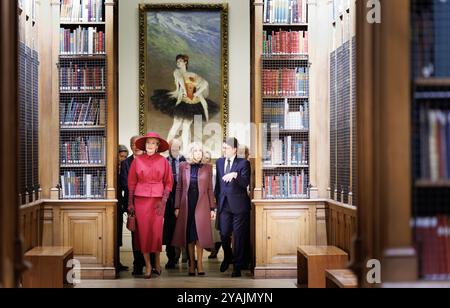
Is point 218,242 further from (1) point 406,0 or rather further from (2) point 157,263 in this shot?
(1) point 406,0

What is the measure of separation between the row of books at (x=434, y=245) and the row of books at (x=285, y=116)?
15.8 ft

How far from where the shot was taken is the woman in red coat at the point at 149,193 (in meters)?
9.09

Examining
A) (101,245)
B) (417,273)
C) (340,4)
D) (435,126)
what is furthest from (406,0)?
(101,245)

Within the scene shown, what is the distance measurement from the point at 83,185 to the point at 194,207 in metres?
1.28

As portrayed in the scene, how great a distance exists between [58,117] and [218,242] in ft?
10.2

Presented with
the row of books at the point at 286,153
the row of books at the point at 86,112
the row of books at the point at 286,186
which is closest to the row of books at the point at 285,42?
the row of books at the point at 286,153

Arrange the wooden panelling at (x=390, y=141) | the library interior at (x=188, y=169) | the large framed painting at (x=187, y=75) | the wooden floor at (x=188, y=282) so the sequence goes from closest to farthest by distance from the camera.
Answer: the wooden panelling at (x=390, y=141)
the library interior at (x=188, y=169)
the wooden floor at (x=188, y=282)
the large framed painting at (x=187, y=75)

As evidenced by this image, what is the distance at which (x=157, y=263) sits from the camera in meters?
9.40

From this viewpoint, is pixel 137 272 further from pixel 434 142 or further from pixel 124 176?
pixel 434 142

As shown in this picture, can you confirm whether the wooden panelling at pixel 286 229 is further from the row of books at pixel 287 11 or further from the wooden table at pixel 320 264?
the row of books at pixel 287 11

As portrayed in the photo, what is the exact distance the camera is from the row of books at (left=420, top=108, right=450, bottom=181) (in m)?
4.57

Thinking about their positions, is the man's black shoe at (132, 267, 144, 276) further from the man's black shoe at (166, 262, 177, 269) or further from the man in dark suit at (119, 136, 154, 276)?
the man's black shoe at (166, 262, 177, 269)

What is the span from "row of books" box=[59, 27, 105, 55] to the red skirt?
1766 mm

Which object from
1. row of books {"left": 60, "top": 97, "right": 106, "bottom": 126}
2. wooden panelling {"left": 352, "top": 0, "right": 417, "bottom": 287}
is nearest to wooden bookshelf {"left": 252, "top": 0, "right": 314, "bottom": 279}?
row of books {"left": 60, "top": 97, "right": 106, "bottom": 126}
